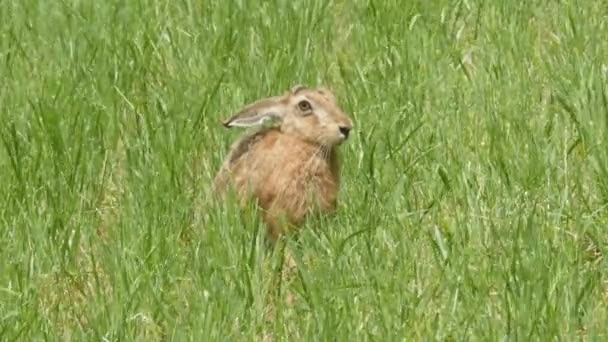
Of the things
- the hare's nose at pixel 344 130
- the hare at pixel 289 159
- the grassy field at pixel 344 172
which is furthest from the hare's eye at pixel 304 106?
the grassy field at pixel 344 172

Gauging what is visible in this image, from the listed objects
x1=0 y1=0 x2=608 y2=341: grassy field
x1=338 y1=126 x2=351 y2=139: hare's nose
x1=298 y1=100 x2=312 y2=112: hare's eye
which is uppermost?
x1=298 y1=100 x2=312 y2=112: hare's eye

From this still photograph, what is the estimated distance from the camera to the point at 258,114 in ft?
24.6

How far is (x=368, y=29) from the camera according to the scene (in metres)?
9.12

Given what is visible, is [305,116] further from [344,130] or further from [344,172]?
[344,172]

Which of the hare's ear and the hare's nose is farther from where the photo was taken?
the hare's ear

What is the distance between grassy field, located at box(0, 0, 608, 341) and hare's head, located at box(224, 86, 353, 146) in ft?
0.82

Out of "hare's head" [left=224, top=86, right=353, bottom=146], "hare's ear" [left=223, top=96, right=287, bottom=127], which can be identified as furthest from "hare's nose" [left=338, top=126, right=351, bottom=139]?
"hare's ear" [left=223, top=96, right=287, bottom=127]

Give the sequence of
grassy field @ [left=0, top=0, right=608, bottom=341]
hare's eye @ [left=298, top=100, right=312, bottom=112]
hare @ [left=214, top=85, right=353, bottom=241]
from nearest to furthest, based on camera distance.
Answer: grassy field @ [left=0, top=0, right=608, bottom=341] → hare @ [left=214, top=85, right=353, bottom=241] → hare's eye @ [left=298, top=100, right=312, bottom=112]

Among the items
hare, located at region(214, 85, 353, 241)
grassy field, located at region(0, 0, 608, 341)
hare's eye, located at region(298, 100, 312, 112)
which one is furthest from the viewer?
hare's eye, located at region(298, 100, 312, 112)

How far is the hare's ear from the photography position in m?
7.50

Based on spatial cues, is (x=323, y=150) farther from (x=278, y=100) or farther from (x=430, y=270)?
(x=430, y=270)

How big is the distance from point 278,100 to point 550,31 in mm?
2188

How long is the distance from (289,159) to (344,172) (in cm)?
38

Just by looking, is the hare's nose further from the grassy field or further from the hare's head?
the grassy field
